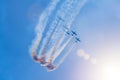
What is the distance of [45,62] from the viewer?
57188 mm

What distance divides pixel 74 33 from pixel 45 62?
24.7 feet

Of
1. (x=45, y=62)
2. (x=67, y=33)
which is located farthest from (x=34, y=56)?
(x=67, y=33)

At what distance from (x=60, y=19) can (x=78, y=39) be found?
8609mm

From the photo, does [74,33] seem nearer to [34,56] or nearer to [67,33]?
[67,33]

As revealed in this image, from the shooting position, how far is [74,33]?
59.5 meters

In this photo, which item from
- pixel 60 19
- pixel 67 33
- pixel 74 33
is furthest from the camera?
pixel 74 33

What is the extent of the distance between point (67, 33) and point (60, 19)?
14.9 feet

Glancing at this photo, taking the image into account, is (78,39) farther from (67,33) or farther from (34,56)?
(34,56)

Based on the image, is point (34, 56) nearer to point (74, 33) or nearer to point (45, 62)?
point (45, 62)

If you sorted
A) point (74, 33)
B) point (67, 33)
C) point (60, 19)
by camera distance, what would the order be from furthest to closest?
point (74, 33) → point (67, 33) → point (60, 19)

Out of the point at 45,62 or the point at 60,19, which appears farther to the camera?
the point at 45,62

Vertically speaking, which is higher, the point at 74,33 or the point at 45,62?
the point at 74,33

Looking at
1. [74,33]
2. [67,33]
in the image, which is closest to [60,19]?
[67,33]

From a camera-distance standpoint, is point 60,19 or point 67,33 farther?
point 67,33
